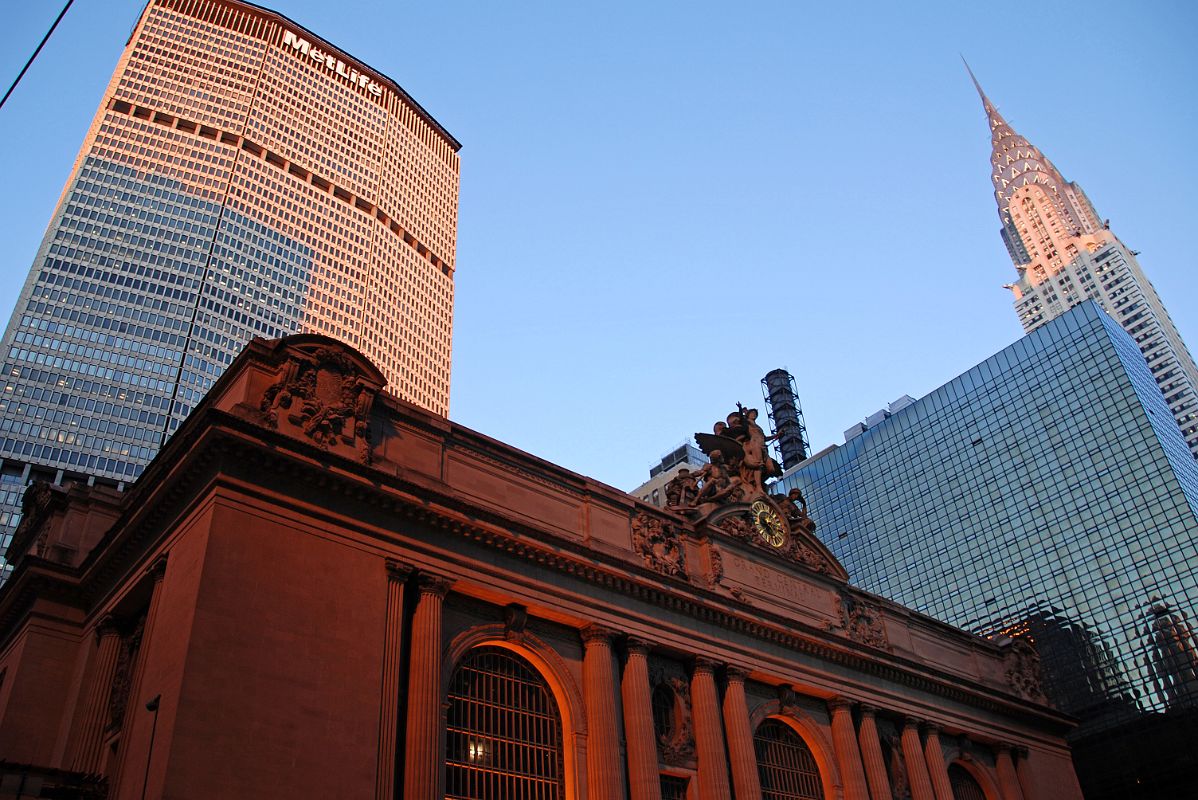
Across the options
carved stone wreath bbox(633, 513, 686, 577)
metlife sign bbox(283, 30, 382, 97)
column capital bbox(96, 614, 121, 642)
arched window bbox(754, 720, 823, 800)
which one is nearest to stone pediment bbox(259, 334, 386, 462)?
column capital bbox(96, 614, 121, 642)

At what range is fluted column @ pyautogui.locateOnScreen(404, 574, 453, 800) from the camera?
86.5 feet

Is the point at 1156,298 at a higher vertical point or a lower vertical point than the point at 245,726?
higher

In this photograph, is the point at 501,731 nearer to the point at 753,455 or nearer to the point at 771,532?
the point at 771,532

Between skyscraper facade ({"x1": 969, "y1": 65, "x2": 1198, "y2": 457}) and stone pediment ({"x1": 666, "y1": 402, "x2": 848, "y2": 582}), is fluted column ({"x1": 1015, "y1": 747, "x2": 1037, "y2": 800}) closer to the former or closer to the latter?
stone pediment ({"x1": 666, "y1": 402, "x2": 848, "y2": 582})

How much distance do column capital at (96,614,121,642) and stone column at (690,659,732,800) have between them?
66.1ft

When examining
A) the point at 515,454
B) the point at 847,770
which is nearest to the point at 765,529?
the point at 847,770

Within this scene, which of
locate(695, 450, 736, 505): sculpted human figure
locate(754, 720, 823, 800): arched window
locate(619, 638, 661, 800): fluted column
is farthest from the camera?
locate(695, 450, 736, 505): sculpted human figure

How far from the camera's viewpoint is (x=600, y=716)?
32.2 meters

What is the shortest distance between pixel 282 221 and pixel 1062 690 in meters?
96.0

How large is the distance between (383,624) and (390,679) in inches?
62.6

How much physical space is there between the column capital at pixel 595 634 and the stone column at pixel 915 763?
18.5 metres

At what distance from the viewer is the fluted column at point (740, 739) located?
3528 cm

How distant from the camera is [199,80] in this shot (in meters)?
119

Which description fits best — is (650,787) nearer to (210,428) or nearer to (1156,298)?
(210,428)
